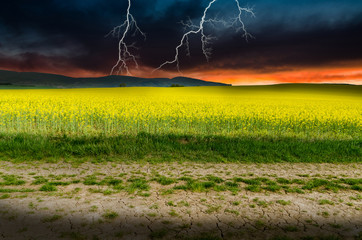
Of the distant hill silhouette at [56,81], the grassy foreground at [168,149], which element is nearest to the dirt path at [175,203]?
the grassy foreground at [168,149]

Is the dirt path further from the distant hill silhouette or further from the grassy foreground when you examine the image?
the distant hill silhouette

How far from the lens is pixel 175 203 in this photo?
5.59 meters

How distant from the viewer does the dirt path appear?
4469 millimetres

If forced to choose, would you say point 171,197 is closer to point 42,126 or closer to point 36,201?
point 36,201

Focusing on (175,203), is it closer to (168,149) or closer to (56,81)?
(168,149)

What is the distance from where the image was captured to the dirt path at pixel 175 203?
447 cm

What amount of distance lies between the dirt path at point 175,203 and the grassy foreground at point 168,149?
46.7 inches

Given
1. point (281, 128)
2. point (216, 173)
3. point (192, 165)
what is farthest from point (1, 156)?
point (281, 128)

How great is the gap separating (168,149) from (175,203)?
4.96m

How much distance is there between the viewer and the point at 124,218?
15.9ft

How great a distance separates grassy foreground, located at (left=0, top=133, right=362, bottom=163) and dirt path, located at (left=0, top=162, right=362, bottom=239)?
1187 mm

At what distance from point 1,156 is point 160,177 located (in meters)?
6.54

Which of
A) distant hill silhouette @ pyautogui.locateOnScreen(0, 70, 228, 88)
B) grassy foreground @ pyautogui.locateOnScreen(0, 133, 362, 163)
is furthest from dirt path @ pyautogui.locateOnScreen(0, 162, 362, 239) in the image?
distant hill silhouette @ pyautogui.locateOnScreen(0, 70, 228, 88)

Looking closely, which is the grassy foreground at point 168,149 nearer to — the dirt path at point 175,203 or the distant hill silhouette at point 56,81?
the dirt path at point 175,203
